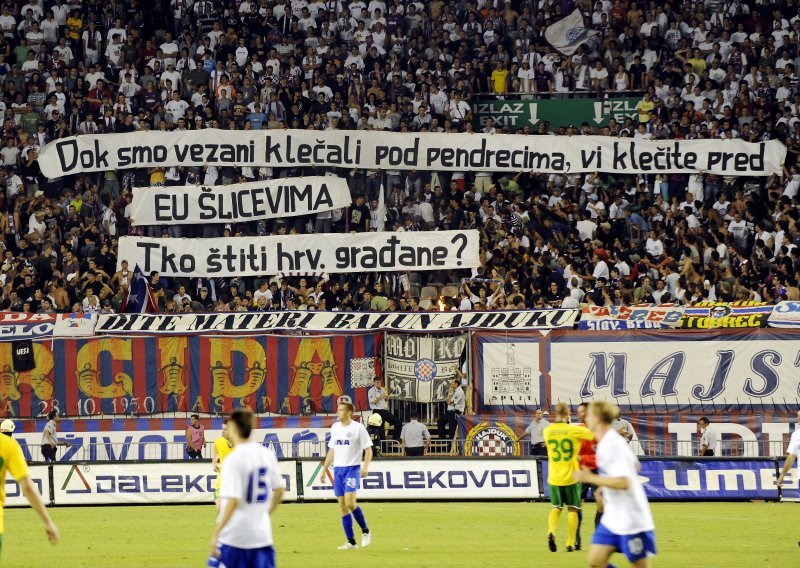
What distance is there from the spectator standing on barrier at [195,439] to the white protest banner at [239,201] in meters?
6.28

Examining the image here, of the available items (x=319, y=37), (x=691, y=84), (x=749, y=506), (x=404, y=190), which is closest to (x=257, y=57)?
(x=319, y=37)

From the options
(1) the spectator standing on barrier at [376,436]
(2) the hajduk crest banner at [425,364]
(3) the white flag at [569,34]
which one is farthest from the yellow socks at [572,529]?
(3) the white flag at [569,34]

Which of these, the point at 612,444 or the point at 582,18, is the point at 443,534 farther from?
the point at 582,18

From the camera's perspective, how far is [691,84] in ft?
115

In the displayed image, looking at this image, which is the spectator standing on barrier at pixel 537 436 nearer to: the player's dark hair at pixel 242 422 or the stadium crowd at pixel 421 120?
the stadium crowd at pixel 421 120

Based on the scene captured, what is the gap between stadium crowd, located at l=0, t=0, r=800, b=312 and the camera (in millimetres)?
30875

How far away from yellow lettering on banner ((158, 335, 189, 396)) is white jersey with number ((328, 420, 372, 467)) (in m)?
11.8

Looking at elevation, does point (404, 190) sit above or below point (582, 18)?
below

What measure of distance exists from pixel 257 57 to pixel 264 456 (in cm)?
2816

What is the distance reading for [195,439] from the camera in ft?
91.8

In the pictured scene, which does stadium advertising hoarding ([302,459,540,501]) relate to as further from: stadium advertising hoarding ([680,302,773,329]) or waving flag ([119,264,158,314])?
waving flag ([119,264,158,314])

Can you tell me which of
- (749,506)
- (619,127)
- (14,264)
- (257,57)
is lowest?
(749,506)

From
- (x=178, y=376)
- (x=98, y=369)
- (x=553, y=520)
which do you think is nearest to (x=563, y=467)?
(x=553, y=520)

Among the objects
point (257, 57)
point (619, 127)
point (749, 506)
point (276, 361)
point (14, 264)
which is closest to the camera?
point (749, 506)
